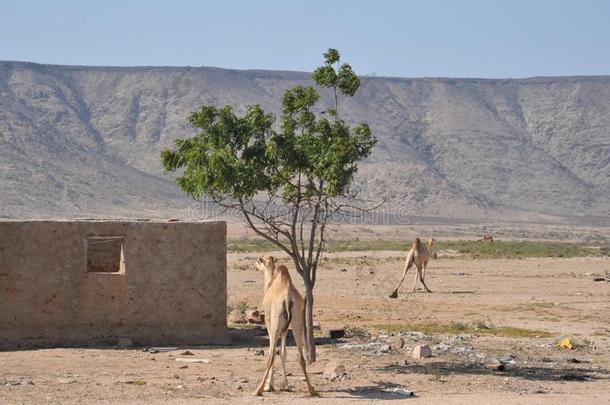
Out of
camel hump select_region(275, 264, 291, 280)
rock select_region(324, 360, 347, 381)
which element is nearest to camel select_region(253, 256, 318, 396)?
camel hump select_region(275, 264, 291, 280)

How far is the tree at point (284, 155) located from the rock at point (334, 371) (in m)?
0.90

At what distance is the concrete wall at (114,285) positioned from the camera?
17.4 metres

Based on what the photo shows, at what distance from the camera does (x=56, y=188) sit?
9219 cm

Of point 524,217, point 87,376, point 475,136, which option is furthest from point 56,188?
point 87,376

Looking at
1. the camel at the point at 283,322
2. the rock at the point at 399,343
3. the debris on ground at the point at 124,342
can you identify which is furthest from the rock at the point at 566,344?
the debris on ground at the point at 124,342

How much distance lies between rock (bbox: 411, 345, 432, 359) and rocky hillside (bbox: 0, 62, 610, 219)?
74313 mm

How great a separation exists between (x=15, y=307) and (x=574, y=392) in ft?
27.2

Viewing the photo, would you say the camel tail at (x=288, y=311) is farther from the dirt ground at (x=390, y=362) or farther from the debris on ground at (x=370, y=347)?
the debris on ground at (x=370, y=347)

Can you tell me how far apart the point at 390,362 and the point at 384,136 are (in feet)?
366

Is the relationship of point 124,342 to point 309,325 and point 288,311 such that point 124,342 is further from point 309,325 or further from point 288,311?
point 288,311

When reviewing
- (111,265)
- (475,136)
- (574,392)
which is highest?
(475,136)

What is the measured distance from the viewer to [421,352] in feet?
55.9

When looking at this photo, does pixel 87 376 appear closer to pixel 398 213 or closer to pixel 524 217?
pixel 398 213

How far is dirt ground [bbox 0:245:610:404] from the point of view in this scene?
538 inches
